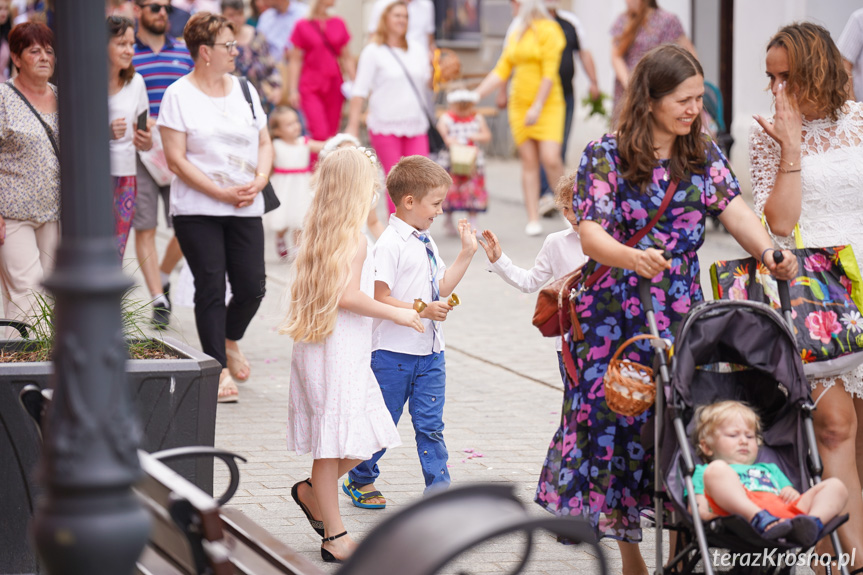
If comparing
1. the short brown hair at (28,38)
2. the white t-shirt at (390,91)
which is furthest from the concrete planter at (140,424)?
the white t-shirt at (390,91)

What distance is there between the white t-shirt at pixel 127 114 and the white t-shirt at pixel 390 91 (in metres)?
4.01

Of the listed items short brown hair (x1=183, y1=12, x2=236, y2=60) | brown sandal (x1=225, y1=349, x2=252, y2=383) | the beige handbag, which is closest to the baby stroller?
short brown hair (x1=183, y1=12, x2=236, y2=60)

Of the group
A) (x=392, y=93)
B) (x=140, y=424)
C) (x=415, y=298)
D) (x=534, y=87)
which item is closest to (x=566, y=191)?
(x=415, y=298)

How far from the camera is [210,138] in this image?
673cm

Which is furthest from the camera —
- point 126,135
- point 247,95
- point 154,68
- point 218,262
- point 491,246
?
point 154,68

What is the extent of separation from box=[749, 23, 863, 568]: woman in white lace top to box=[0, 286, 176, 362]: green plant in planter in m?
2.40

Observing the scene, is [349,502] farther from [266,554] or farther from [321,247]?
[266,554]

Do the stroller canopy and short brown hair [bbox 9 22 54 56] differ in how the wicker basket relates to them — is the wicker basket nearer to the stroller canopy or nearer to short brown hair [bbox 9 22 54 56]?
the stroller canopy

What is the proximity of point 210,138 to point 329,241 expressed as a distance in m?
2.22

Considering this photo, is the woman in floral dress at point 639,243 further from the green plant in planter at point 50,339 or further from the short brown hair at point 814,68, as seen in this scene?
the green plant in planter at point 50,339

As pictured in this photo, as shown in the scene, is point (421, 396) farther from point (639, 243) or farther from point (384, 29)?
point (384, 29)

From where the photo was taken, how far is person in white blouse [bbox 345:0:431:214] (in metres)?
11.6

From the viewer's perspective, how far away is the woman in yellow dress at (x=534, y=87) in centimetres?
1253

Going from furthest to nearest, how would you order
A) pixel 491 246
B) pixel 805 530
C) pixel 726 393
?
pixel 491 246
pixel 726 393
pixel 805 530
